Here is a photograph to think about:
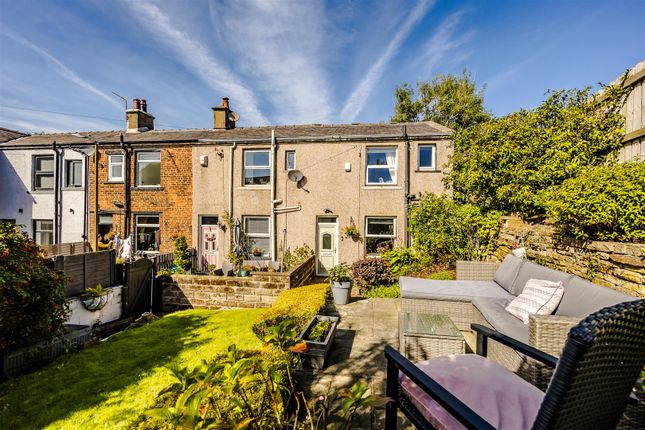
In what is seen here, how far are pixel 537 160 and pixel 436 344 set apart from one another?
6116 mm

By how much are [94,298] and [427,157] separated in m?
10.7

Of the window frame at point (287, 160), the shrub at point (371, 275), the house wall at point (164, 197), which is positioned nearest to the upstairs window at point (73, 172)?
the house wall at point (164, 197)

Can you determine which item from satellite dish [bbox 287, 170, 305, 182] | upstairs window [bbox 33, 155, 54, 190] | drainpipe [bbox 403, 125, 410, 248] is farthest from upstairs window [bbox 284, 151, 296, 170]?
upstairs window [bbox 33, 155, 54, 190]

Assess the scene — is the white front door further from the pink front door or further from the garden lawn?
the garden lawn

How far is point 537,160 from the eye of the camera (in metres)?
6.58

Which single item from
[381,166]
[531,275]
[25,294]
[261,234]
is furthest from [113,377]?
[381,166]

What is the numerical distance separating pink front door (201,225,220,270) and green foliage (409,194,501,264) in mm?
7673

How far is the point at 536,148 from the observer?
21.8 feet

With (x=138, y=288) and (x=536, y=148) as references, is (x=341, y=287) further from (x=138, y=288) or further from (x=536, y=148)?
(x=536, y=148)

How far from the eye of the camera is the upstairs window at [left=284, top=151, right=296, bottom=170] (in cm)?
1101

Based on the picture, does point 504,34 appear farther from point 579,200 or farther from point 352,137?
point 579,200

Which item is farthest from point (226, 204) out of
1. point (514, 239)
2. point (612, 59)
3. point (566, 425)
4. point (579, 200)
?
point (612, 59)

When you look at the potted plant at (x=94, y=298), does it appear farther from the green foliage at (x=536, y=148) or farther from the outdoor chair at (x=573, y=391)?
the green foliage at (x=536, y=148)

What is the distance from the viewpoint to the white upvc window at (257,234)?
1103 cm
